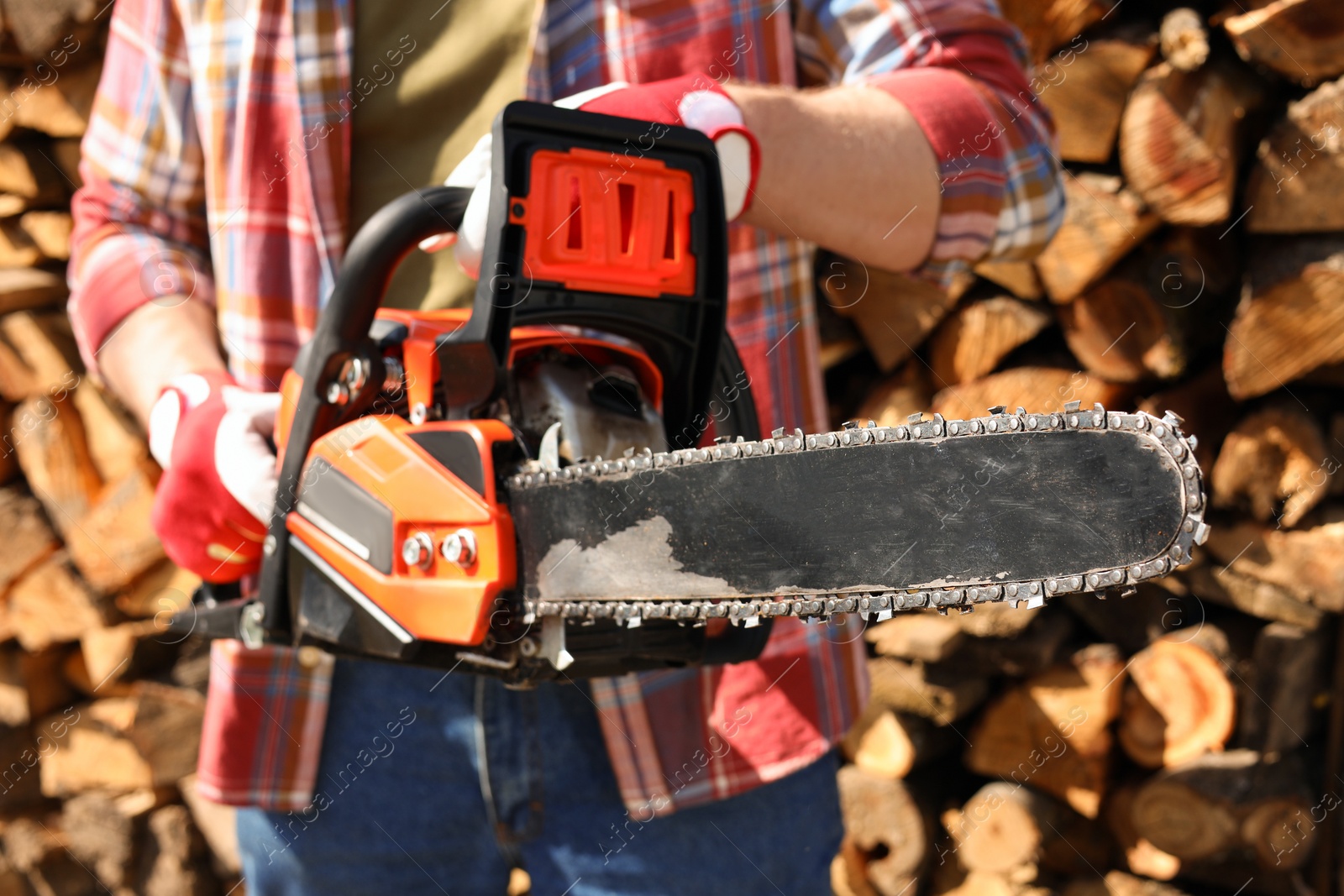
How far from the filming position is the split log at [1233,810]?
5.08 ft

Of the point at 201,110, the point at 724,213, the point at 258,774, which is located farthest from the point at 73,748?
the point at 724,213

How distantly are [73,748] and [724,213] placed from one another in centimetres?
228

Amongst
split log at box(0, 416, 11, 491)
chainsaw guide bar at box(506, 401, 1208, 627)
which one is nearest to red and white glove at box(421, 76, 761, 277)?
chainsaw guide bar at box(506, 401, 1208, 627)

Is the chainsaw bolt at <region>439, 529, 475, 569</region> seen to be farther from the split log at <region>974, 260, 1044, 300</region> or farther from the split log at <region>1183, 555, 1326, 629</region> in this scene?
the split log at <region>1183, 555, 1326, 629</region>

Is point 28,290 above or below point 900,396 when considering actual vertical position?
below

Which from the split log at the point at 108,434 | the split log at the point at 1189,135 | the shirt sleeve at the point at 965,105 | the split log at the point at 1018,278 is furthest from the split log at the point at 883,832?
the split log at the point at 108,434

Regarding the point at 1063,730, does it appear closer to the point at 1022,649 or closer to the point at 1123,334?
the point at 1022,649

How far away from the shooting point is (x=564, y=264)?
603 millimetres

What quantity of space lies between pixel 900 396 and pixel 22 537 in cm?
186

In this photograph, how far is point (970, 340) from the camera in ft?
5.36

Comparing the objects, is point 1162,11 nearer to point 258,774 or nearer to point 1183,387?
point 1183,387

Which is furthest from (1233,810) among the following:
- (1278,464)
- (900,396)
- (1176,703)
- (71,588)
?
(71,588)

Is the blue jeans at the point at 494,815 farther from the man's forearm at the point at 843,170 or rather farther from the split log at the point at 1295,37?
the split log at the point at 1295,37

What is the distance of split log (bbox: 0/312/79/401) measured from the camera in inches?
83.1
